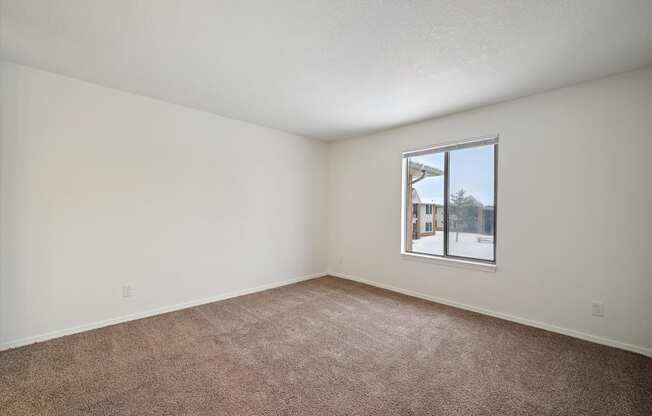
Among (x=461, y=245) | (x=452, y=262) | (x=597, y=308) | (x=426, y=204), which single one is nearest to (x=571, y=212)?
(x=597, y=308)

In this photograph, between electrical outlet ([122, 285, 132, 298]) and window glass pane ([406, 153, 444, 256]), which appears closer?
electrical outlet ([122, 285, 132, 298])

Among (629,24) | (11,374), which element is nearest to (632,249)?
(629,24)

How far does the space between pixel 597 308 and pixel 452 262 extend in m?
1.37

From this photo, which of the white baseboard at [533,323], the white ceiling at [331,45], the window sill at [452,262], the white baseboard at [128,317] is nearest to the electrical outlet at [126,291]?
the white baseboard at [128,317]

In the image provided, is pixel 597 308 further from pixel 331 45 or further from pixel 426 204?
pixel 331 45

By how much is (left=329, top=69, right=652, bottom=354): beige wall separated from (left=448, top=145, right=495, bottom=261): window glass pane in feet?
0.69

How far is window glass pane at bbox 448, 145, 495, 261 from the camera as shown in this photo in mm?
3447

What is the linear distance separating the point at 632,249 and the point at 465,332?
1632mm

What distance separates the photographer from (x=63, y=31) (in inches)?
80.9

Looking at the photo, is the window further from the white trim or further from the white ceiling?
the white ceiling

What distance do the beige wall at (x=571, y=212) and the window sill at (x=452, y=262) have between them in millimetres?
68

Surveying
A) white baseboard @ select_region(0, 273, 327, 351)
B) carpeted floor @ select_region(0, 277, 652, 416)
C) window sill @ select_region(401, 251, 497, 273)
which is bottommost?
carpeted floor @ select_region(0, 277, 652, 416)

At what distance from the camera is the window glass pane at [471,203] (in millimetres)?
3447

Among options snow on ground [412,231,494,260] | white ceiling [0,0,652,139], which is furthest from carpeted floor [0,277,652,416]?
white ceiling [0,0,652,139]
